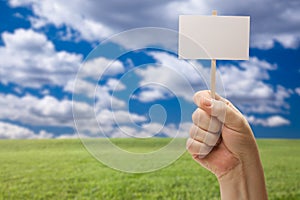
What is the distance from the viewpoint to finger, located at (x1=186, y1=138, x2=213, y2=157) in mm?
1161

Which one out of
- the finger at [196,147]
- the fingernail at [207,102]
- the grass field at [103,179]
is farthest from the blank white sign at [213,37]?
the grass field at [103,179]

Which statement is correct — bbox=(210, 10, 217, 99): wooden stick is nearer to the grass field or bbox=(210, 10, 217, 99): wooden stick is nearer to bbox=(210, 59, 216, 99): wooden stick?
bbox=(210, 59, 216, 99): wooden stick

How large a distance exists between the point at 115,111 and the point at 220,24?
0.41 meters

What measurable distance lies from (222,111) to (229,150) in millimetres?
196

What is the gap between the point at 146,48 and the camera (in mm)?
1147

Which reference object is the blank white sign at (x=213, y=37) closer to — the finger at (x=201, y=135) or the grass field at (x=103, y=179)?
the finger at (x=201, y=135)

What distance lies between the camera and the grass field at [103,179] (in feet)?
12.2

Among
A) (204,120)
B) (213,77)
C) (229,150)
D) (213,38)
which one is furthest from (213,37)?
(229,150)

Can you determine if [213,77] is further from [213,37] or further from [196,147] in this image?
[196,147]

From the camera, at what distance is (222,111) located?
113 cm

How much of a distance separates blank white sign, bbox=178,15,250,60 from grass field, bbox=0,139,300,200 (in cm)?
272

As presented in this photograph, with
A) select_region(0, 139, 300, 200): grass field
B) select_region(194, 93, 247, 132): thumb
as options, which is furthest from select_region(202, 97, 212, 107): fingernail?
select_region(0, 139, 300, 200): grass field

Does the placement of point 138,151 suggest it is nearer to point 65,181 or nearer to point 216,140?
point 216,140

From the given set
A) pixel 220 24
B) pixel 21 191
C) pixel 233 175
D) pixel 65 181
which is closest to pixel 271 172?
pixel 65 181
